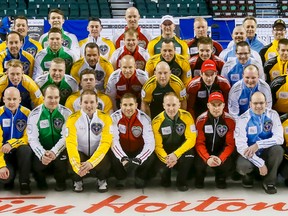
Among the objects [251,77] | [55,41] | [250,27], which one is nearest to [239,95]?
[251,77]

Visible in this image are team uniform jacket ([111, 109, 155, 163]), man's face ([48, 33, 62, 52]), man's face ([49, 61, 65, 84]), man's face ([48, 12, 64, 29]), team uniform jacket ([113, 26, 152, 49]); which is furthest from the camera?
team uniform jacket ([113, 26, 152, 49])

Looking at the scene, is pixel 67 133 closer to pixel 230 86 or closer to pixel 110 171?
pixel 110 171

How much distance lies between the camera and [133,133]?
553 centimetres

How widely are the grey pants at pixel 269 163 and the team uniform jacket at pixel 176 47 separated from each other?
180 centimetres

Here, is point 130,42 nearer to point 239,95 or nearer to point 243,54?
point 243,54

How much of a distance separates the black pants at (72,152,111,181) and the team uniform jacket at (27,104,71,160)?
0.87ft

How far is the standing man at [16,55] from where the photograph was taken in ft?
20.7

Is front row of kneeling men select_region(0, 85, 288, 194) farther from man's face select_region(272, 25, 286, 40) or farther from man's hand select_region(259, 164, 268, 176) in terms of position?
man's face select_region(272, 25, 286, 40)

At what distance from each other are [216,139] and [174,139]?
46cm

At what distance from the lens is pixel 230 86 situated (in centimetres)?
604

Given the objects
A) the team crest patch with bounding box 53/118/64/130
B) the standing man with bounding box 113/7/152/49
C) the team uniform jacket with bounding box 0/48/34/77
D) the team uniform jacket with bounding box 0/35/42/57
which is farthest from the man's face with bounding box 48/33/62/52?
the team crest patch with bounding box 53/118/64/130

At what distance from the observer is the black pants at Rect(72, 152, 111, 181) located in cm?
537

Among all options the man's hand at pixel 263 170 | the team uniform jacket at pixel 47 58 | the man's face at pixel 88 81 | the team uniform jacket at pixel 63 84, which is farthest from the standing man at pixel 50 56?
the man's hand at pixel 263 170

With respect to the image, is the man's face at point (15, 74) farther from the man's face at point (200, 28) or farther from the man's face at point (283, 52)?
the man's face at point (283, 52)
